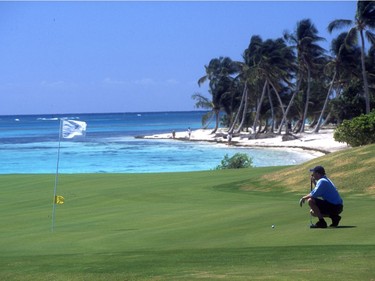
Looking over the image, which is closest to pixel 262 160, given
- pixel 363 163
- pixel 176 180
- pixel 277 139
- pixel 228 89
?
pixel 277 139

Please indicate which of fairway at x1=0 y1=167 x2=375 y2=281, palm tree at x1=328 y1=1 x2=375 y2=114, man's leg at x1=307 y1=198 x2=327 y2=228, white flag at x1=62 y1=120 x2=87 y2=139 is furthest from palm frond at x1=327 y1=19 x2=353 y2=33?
man's leg at x1=307 y1=198 x2=327 y2=228

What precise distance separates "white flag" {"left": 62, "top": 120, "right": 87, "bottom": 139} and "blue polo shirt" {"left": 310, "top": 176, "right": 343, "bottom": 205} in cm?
621

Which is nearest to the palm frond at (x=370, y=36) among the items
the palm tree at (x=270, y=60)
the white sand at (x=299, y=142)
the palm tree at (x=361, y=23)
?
the palm tree at (x=361, y=23)

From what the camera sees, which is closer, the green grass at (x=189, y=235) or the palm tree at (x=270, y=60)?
the green grass at (x=189, y=235)

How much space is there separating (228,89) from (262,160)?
50653 millimetres

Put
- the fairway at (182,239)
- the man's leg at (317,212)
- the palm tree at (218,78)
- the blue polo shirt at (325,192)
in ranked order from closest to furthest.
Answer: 1. the fairway at (182,239)
2. the man's leg at (317,212)
3. the blue polo shirt at (325,192)
4. the palm tree at (218,78)

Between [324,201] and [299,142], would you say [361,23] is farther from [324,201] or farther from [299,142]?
[324,201]

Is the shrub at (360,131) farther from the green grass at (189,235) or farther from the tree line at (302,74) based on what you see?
the tree line at (302,74)

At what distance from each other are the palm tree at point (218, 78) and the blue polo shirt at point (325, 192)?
102m

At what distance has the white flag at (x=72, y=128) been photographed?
18250 millimetres

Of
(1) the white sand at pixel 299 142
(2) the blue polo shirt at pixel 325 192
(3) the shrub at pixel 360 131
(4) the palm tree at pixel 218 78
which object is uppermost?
(4) the palm tree at pixel 218 78

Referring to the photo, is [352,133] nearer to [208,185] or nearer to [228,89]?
[208,185]

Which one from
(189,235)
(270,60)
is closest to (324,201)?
(189,235)

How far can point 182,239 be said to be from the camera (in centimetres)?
1502
